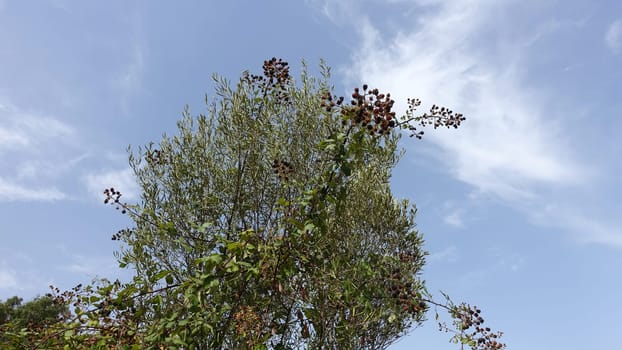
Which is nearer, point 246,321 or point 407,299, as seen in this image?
point 246,321

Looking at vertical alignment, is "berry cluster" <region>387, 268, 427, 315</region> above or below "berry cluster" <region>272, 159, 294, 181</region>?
below

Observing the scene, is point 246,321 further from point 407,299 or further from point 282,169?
point 407,299

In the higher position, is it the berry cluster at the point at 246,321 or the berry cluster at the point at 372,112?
the berry cluster at the point at 372,112

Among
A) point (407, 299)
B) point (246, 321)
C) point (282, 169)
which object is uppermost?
point (282, 169)

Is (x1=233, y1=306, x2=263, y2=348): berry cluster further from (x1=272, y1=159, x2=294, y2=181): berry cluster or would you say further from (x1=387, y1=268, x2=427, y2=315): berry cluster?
(x1=387, y1=268, x2=427, y2=315): berry cluster

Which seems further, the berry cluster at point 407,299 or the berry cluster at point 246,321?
the berry cluster at point 407,299

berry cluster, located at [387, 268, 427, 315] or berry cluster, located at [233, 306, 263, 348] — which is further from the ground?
berry cluster, located at [387, 268, 427, 315]

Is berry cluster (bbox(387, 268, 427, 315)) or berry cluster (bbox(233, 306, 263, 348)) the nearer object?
berry cluster (bbox(233, 306, 263, 348))

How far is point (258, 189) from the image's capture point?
10633mm

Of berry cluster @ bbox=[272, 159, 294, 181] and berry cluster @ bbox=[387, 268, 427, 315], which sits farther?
berry cluster @ bbox=[387, 268, 427, 315]

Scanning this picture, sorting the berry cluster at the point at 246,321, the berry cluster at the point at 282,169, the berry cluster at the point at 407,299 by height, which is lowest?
the berry cluster at the point at 246,321

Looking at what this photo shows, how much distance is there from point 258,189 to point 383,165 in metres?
3.13

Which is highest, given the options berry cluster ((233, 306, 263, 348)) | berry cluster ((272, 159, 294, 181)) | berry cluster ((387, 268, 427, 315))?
berry cluster ((272, 159, 294, 181))

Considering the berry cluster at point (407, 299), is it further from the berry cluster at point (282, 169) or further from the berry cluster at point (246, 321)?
the berry cluster at point (282, 169)
